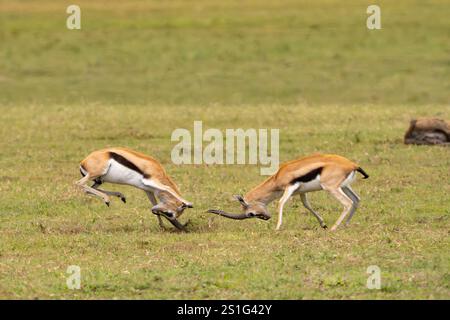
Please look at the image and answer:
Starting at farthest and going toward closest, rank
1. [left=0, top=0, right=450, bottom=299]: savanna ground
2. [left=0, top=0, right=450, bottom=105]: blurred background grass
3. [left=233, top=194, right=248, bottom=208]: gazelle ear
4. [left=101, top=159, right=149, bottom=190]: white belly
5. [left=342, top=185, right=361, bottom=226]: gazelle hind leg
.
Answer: [left=0, top=0, right=450, bottom=105]: blurred background grass
[left=342, top=185, right=361, bottom=226]: gazelle hind leg
[left=101, top=159, right=149, bottom=190]: white belly
[left=233, top=194, right=248, bottom=208]: gazelle ear
[left=0, top=0, right=450, bottom=299]: savanna ground

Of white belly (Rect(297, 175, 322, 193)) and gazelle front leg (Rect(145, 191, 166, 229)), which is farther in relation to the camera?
gazelle front leg (Rect(145, 191, 166, 229))

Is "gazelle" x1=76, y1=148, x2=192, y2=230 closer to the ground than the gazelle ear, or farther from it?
farther from it

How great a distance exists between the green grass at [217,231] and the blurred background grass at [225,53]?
5.84m

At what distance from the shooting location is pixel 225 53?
1212 inches

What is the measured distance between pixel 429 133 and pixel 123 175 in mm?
7476

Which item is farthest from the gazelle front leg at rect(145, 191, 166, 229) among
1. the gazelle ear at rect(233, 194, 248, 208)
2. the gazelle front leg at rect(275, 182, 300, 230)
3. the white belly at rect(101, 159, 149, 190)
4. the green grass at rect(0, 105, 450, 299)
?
the gazelle front leg at rect(275, 182, 300, 230)

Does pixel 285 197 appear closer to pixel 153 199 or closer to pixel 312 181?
pixel 312 181

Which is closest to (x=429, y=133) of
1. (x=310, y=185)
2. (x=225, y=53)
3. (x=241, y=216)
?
(x=310, y=185)

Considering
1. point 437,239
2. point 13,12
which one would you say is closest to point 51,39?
point 13,12

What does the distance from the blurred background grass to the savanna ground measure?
0.25ft

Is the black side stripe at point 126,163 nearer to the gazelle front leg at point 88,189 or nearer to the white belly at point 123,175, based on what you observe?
the white belly at point 123,175

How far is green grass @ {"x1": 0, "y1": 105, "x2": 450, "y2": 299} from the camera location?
32.2 ft

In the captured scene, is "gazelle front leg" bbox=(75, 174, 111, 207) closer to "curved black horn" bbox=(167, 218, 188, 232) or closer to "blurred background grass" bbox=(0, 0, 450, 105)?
"curved black horn" bbox=(167, 218, 188, 232)

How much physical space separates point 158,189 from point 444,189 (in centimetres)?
428
